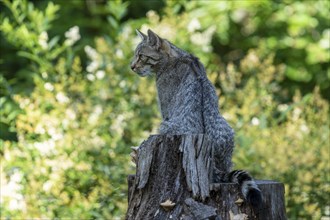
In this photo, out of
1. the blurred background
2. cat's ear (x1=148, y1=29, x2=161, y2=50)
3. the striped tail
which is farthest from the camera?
the blurred background

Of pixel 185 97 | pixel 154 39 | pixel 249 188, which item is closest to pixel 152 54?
pixel 154 39

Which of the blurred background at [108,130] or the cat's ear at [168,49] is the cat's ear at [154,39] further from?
the blurred background at [108,130]

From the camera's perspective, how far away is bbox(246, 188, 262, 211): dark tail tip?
3.87 m

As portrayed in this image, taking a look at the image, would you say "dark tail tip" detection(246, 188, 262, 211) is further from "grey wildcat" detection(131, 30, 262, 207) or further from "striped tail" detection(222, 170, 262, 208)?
"grey wildcat" detection(131, 30, 262, 207)

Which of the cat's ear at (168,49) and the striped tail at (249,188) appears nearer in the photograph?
the striped tail at (249,188)

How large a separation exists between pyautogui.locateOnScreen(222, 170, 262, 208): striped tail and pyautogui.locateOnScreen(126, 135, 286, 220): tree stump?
3 cm

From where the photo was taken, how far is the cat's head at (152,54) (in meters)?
4.54

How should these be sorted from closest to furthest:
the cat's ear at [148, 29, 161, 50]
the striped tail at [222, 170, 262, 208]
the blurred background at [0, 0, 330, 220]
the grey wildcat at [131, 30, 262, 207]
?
the striped tail at [222, 170, 262, 208]
the grey wildcat at [131, 30, 262, 207]
the cat's ear at [148, 29, 161, 50]
the blurred background at [0, 0, 330, 220]

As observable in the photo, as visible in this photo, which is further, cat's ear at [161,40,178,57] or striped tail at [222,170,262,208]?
cat's ear at [161,40,178,57]

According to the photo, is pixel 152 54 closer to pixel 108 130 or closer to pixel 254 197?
pixel 254 197

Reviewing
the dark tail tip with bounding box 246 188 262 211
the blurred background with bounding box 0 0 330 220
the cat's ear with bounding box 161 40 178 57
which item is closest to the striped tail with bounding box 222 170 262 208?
the dark tail tip with bounding box 246 188 262 211

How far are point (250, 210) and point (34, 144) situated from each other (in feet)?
11.3

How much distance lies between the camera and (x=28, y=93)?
32.0 feet

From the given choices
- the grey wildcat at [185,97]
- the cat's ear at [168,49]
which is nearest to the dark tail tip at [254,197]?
the grey wildcat at [185,97]
